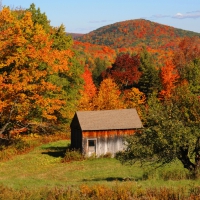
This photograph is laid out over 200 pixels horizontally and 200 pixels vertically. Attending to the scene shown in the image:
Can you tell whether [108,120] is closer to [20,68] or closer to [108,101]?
[20,68]

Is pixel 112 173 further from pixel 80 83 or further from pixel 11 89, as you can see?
pixel 80 83

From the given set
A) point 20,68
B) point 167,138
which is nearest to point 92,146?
point 20,68

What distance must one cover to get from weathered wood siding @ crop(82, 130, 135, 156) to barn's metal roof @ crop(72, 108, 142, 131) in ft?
1.81

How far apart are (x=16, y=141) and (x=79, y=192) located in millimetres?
32637

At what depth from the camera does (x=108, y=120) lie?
39.9m

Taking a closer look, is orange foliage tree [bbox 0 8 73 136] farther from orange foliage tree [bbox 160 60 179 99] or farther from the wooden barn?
orange foliage tree [bbox 160 60 179 99]

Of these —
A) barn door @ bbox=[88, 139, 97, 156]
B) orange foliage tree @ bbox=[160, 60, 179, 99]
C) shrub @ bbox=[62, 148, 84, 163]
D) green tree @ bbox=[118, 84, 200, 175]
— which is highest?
orange foliage tree @ bbox=[160, 60, 179, 99]

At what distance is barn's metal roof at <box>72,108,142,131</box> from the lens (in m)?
39.0

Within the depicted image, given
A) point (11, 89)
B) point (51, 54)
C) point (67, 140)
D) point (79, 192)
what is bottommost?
point (67, 140)

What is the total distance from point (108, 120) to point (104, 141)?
7.80 ft

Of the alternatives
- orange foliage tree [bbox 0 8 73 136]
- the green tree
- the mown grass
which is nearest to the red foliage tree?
orange foliage tree [bbox 0 8 73 136]

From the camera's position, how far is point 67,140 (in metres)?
53.1

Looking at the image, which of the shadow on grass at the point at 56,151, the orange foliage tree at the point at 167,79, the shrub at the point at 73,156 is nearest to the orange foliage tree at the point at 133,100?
the orange foliage tree at the point at 167,79

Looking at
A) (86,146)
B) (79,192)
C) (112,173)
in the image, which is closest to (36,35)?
(86,146)
